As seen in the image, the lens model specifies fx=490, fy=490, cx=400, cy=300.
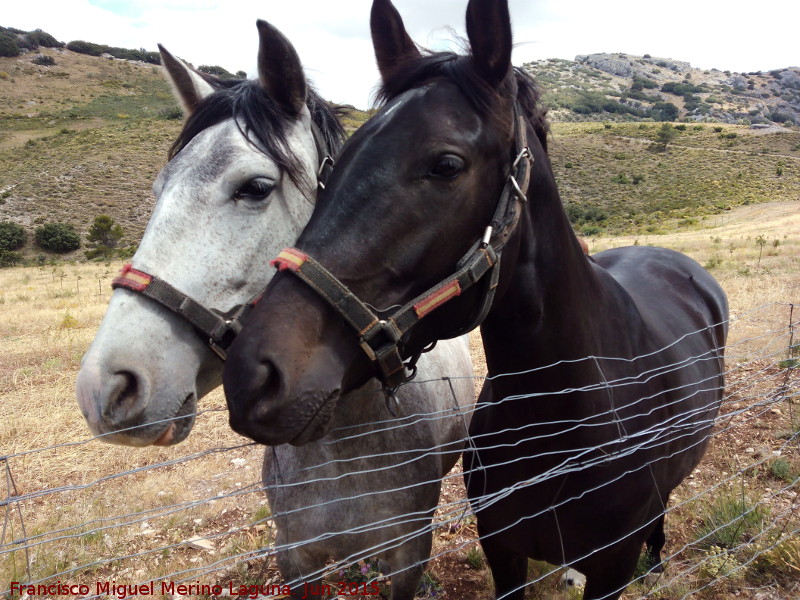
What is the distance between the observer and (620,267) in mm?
3811

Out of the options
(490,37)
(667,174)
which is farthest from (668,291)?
(667,174)

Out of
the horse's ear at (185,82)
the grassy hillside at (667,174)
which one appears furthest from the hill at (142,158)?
the horse's ear at (185,82)

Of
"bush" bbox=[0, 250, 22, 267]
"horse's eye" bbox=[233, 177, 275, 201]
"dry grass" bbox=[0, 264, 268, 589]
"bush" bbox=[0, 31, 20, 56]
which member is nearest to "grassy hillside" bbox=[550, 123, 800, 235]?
"dry grass" bbox=[0, 264, 268, 589]

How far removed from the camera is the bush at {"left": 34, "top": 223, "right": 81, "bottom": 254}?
28.9m

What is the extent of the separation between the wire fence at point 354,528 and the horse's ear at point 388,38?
1326 millimetres

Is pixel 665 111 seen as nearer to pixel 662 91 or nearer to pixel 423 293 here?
pixel 662 91

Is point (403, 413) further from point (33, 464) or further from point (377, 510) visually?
point (33, 464)

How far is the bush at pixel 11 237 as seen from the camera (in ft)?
93.8

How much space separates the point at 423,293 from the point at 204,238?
0.77 meters

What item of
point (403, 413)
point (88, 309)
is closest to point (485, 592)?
point (403, 413)

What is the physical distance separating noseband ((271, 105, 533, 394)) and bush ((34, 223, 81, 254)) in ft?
111

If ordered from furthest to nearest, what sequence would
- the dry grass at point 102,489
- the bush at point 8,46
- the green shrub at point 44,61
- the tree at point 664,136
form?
the green shrub at point 44,61 → the bush at point 8,46 → the tree at point 664,136 → the dry grass at point 102,489

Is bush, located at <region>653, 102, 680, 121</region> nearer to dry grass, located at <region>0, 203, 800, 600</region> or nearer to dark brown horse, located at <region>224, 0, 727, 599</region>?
dry grass, located at <region>0, 203, 800, 600</region>

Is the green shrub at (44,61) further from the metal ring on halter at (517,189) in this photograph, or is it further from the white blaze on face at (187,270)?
the metal ring on halter at (517,189)
